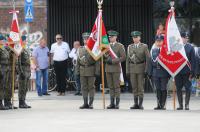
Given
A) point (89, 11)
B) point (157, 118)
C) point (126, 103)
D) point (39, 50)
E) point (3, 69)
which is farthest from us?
point (89, 11)

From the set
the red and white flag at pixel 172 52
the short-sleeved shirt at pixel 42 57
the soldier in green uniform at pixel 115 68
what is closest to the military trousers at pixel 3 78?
the soldier in green uniform at pixel 115 68

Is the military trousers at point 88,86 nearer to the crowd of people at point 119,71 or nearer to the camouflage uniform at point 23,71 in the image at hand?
the crowd of people at point 119,71

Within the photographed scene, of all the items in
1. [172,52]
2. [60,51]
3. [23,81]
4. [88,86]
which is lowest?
[88,86]

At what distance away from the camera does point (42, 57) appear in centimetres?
2455

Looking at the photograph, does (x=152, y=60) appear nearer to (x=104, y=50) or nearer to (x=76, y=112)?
(x=104, y=50)

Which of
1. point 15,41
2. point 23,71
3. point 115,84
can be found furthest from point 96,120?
point 15,41

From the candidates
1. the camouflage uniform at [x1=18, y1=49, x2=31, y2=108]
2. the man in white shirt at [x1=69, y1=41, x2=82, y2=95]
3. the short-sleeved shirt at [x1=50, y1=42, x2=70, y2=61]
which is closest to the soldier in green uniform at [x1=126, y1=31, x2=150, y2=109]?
the camouflage uniform at [x1=18, y1=49, x2=31, y2=108]

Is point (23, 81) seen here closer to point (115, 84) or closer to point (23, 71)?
point (23, 71)

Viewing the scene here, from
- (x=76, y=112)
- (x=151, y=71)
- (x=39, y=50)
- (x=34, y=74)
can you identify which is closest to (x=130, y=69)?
(x=151, y=71)

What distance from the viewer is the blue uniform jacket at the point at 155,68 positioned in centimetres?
1850

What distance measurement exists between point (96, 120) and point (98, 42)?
3937mm

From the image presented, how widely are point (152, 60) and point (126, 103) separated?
3128mm

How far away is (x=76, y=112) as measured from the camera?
17641 mm

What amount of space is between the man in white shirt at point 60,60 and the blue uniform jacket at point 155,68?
262 inches
